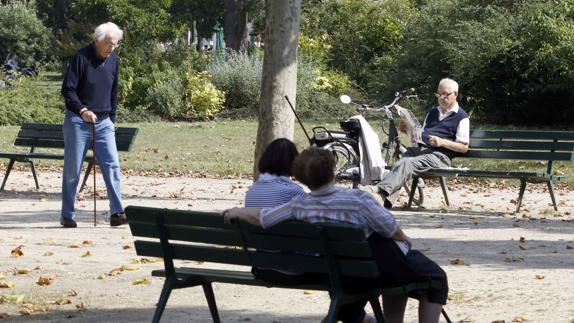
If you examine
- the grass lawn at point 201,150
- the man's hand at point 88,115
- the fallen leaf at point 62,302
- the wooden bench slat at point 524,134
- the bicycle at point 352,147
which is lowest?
the grass lawn at point 201,150

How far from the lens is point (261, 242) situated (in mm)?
6191

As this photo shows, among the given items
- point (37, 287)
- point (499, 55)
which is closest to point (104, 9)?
point (499, 55)

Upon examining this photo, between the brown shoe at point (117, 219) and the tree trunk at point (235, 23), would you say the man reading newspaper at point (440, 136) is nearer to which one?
the brown shoe at point (117, 219)

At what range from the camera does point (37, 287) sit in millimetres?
8453

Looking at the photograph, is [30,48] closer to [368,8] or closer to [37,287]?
[368,8]

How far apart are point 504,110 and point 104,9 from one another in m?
24.0

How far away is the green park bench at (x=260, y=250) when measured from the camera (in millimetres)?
5820

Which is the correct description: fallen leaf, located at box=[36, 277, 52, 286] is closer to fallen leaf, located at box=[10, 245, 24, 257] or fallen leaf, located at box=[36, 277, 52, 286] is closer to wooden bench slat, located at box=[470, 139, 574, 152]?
fallen leaf, located at box=[10, 245, 24, 257]

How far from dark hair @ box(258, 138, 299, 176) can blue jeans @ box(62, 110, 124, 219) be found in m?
5.23

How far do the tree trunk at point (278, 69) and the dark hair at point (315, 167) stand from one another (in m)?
6.42

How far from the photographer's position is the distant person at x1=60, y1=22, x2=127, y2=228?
11.4 metres

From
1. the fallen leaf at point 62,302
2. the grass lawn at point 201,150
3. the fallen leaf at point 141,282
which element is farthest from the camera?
the grass lawn at point 201,150

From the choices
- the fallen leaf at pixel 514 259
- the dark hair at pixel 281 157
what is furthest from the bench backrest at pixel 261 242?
the fallen leaf at pixel 514 259

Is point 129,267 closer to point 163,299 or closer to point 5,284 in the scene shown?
point 5,284
